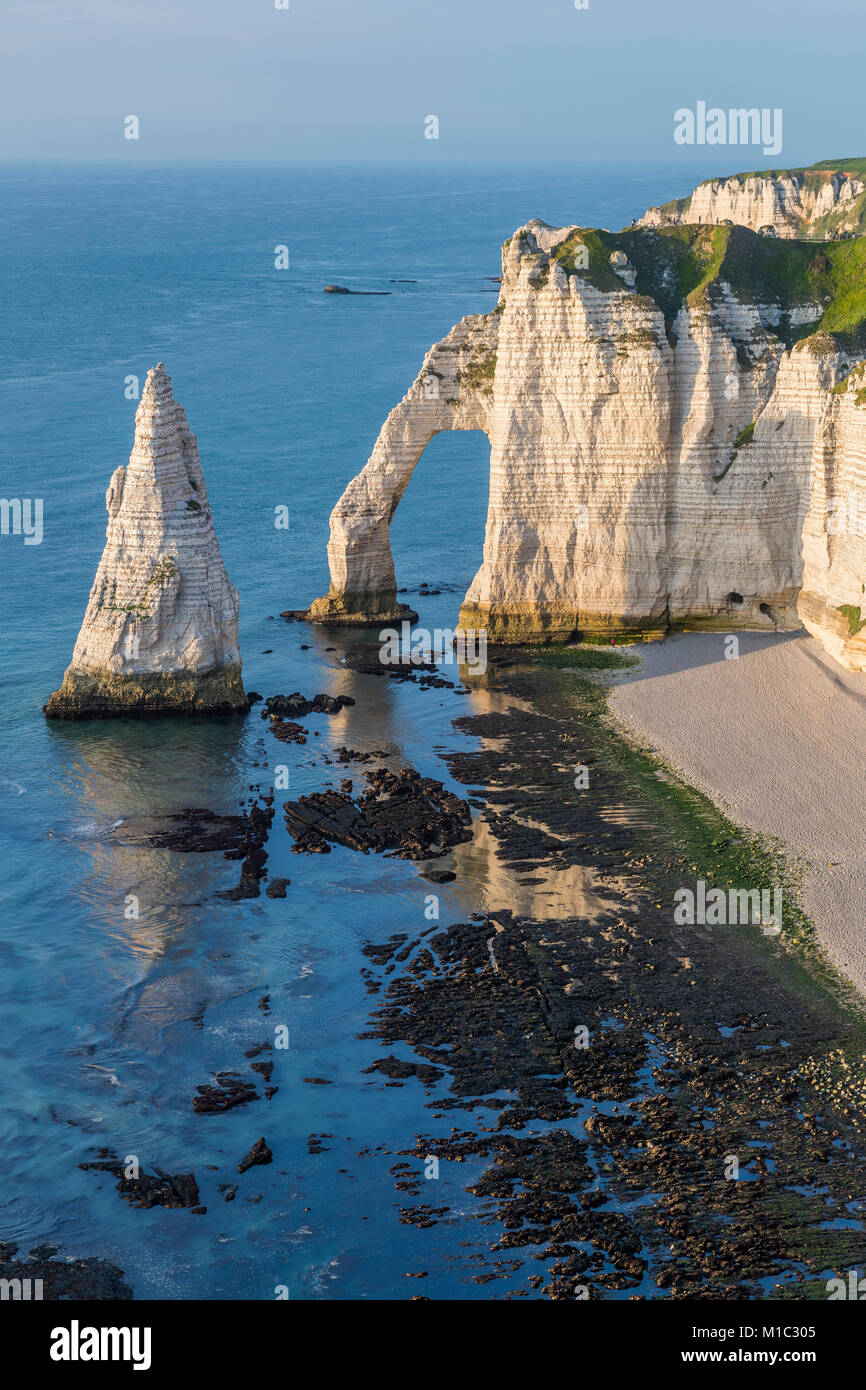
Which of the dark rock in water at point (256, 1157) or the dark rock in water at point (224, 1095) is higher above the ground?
the dark rock in water at point (224, 1095)

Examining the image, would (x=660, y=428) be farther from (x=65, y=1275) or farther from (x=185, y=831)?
(x=65, y=1275)

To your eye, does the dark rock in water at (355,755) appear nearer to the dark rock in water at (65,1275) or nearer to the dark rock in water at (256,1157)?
the dark rock in water at (256,1157)

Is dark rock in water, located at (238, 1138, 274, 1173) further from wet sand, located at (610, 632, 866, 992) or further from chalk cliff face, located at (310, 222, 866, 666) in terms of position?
chalk cliff face, located at (310, 222, 866, 666)

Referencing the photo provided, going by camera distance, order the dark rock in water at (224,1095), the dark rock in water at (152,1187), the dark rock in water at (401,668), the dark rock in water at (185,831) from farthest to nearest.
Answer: the dark rock in water at (401,668) → the dark rock in water at (185,831) → the dark rock in water at (224,1095) → the dark rock in water at (152,1187)

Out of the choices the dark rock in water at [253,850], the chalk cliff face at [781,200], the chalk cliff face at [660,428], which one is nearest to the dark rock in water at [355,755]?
the dark rock in water at [253,850]

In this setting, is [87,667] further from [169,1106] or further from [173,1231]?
[173,1231]

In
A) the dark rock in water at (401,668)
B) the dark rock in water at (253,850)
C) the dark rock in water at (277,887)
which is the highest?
the dark rock in water at (401,668)
